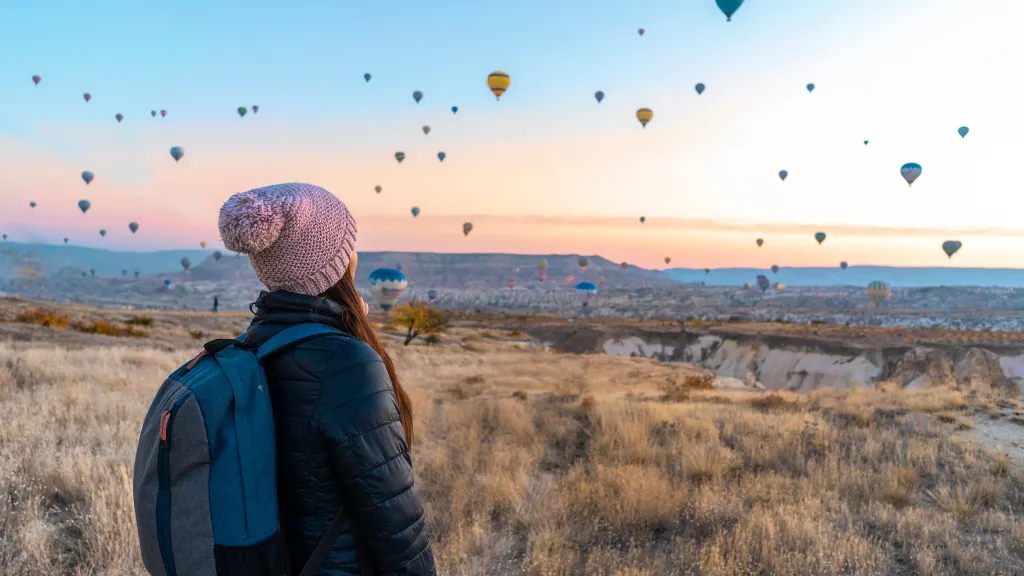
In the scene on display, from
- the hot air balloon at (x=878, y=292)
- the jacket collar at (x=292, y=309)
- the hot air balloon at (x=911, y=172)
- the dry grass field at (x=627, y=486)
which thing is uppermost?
the hot air balloon at (x=911, y=172)

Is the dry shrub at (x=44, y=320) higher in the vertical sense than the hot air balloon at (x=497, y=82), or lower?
lower

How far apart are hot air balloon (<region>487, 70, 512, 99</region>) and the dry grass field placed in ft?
102

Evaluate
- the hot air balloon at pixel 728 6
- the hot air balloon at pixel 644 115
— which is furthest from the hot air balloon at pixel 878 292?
the hot air balloon at pixel 728 6

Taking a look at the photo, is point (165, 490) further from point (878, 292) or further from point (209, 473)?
point (878, 292)

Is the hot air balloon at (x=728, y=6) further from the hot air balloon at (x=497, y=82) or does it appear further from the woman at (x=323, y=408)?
the woman at (x=323, y=408)

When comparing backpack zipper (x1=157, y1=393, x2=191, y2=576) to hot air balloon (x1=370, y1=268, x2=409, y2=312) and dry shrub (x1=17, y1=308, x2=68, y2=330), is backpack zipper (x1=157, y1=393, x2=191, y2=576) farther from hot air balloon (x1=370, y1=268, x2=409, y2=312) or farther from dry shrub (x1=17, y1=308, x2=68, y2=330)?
hot air balloon (x1=370, y1=268, x2=409, y2=312)

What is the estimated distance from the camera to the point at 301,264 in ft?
6.61

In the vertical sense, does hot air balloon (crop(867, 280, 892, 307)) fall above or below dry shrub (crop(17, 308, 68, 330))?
above

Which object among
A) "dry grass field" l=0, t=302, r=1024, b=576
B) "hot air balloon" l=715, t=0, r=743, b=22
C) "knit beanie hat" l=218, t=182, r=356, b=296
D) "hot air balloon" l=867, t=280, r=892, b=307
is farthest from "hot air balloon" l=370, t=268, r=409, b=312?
"hot air balloon" l=867, t=280, r=892, b=307

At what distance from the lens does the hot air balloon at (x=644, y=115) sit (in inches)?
1916

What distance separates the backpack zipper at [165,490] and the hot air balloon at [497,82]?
1578 inches

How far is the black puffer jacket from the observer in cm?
183

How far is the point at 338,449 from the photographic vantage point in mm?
1838

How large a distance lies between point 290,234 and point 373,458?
77cm
